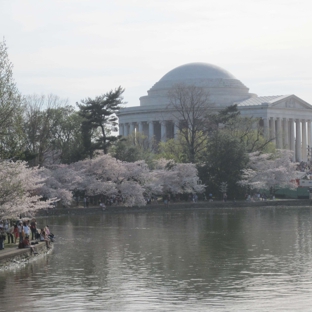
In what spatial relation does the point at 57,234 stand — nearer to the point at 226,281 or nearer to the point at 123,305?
the point at 226,281

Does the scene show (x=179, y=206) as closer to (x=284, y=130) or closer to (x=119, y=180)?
(x=119, y=180)

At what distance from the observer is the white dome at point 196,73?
15875cm

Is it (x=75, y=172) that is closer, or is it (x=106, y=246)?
(x=106, y=246)

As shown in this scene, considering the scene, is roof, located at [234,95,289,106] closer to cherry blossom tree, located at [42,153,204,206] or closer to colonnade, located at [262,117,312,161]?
colonnade, located at [262,117,312,161]

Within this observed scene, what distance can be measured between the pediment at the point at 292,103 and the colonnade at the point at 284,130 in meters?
2.33

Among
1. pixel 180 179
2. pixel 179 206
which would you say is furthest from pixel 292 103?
pixel 179 206

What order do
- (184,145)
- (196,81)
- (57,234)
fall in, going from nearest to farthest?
(57,234) → (184,145) → (196,81)

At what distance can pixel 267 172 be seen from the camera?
313 feet

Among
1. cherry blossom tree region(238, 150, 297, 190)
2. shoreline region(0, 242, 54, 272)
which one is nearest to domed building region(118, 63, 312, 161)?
cherry blossom tree region(238, 150, 297, 190)

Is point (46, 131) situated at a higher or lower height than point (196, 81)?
lower

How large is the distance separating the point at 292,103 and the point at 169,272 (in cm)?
12459

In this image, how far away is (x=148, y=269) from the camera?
32.3 m

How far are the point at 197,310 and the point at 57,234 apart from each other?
28.0 m

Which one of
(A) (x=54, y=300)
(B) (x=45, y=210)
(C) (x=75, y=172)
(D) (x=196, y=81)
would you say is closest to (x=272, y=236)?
(A) (x=54, y=300)
